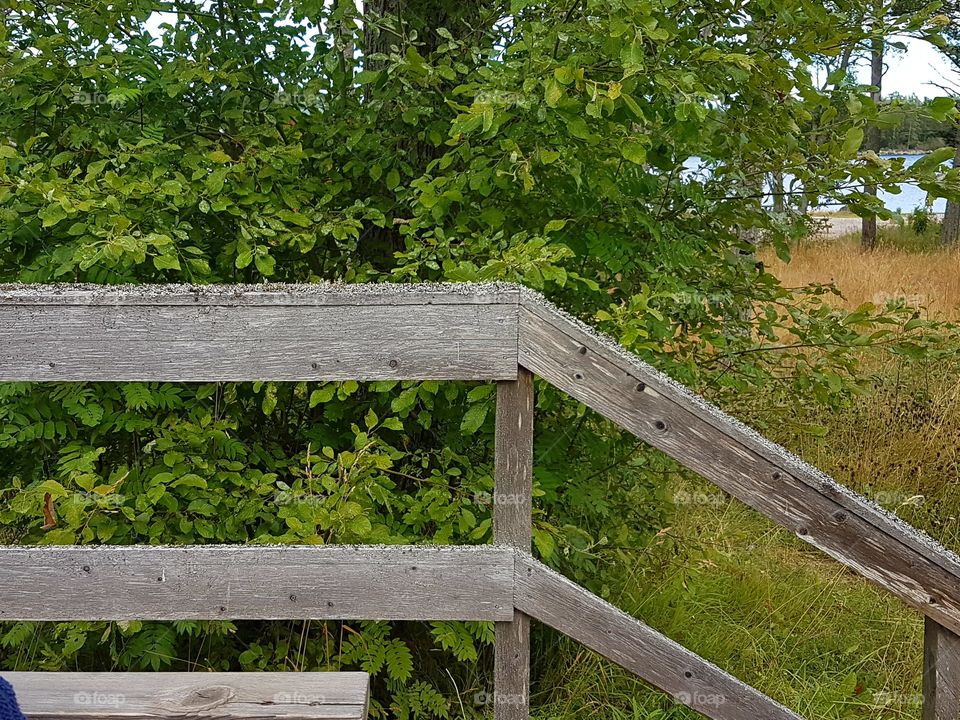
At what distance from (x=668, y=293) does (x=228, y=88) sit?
1745 millimetres

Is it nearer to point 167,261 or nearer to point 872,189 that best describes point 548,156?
point 167,261

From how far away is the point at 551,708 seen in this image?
341cm

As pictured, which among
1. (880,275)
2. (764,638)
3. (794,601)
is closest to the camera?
(764,638)

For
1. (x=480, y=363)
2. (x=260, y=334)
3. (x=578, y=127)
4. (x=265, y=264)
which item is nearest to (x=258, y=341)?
(x=260, y=334)

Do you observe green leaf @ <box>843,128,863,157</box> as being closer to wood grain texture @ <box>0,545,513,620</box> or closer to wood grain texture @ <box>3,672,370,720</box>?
wood grain texture @ <box>0,545,513,620</box>

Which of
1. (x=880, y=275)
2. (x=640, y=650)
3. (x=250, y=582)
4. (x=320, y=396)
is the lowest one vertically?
(x=880, y=275)

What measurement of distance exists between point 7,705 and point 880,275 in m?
11.0

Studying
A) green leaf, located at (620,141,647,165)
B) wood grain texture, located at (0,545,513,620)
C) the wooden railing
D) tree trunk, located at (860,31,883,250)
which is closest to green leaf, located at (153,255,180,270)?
the wooden railing

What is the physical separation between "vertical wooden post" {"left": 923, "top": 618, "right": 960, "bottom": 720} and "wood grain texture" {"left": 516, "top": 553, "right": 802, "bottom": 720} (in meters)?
0.29

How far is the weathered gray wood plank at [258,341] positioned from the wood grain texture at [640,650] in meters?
0.50

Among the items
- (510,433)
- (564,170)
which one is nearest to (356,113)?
(564,170)

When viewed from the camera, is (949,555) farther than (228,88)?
No

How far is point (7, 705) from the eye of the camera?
4.17 ft

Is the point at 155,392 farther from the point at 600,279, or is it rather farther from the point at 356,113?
the point at 600,279
